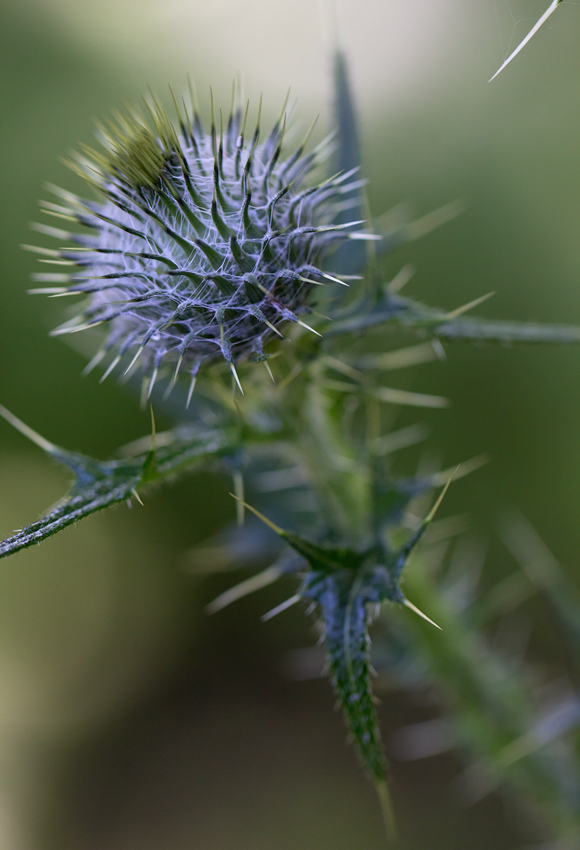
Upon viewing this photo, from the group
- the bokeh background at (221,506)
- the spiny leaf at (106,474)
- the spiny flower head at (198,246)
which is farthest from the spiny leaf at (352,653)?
the bokeh background at (221,506)

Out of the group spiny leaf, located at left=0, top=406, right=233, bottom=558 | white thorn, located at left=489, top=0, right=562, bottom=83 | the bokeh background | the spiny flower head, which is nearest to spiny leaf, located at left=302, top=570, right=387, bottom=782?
spiny leaf, located at left=0, top=406, right=233, bottom=558

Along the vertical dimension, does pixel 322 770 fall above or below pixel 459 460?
below

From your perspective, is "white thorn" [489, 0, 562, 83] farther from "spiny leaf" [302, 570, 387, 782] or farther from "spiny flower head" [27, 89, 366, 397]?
"spiny leaf" [302, 570, 387, 782]

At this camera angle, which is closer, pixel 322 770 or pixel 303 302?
pixel 303 302

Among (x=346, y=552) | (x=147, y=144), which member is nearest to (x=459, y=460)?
(x=346, y=552)

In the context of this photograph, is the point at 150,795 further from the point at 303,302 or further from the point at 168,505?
the point at 303,302

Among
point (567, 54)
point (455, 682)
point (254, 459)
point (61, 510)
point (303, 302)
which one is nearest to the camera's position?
point (61, 510)

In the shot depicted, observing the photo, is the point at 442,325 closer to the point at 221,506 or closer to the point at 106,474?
the point at 106,474
